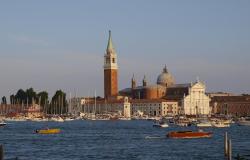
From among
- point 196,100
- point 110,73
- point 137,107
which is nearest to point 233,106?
point 196,100

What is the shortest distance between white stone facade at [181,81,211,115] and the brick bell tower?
1231cm

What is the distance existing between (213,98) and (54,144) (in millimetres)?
96615

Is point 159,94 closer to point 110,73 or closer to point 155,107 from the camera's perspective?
point 155,107

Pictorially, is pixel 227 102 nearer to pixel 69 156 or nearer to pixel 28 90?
pixel 28 90

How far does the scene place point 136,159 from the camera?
29734 mm

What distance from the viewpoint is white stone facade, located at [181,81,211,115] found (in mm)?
124575

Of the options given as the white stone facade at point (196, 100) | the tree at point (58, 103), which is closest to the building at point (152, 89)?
the white stone facade at point (196, 100)

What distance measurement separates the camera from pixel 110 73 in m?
122

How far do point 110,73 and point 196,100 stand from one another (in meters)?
16.1

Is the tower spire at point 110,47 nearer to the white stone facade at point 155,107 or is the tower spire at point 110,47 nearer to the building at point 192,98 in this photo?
the white stone facade at point 155,107

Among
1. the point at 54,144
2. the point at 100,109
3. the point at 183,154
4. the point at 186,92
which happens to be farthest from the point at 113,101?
the point at 183,154

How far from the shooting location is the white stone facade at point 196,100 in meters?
125

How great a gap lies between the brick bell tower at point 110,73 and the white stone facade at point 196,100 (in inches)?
485

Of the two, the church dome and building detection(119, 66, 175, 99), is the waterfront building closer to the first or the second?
building detection(119, 66, 175, 99)
